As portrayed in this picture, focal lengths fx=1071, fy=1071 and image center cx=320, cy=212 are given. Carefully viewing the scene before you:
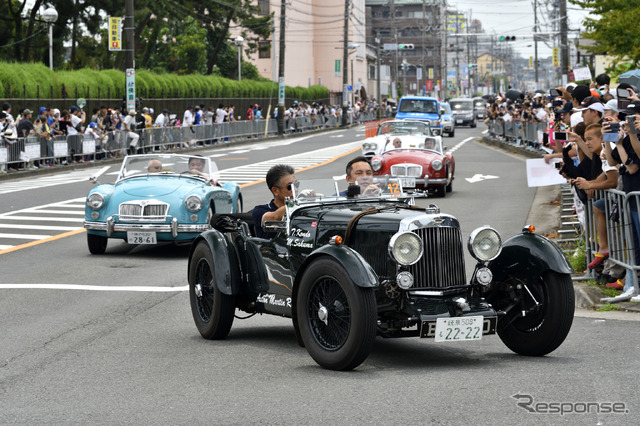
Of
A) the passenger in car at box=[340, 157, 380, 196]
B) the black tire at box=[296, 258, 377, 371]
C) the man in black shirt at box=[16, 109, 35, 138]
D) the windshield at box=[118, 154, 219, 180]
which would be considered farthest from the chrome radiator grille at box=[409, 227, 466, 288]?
the man in black shirt at box=[16, 109, 35, 138]

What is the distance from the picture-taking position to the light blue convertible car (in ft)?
49.5

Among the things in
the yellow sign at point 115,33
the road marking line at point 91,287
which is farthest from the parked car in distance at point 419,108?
the road marking line at point 91,287

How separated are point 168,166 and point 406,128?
11876 mm

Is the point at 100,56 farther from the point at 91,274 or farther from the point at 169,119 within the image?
the point at 91,274

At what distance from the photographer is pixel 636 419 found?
5.98 m

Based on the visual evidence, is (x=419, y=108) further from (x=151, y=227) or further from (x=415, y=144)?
(x=151, y=227)

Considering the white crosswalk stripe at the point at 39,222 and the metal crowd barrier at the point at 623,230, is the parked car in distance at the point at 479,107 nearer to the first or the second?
the white crosswalk stripe at the point at 39,222

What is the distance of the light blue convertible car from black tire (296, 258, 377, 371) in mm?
7361

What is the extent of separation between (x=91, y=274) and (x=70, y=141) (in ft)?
74.6

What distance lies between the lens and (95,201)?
15352 mm

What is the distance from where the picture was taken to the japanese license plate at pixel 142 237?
15031 millimetres

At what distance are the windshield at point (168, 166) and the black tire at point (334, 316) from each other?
8.88 m

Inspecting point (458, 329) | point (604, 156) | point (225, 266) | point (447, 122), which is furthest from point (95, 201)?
point (447, 122)

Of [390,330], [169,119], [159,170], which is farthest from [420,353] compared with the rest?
[169,119]
